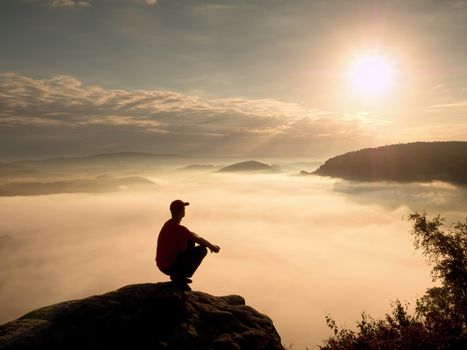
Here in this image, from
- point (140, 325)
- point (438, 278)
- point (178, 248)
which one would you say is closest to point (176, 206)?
point (178, 248)

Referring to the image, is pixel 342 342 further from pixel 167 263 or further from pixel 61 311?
pixel 61 311

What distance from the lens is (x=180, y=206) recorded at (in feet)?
38.5

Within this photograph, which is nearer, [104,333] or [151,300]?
[104,333]

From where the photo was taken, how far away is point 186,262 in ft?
39.3

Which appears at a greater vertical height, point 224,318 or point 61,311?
point 61,311

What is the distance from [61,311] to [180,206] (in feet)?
14.6

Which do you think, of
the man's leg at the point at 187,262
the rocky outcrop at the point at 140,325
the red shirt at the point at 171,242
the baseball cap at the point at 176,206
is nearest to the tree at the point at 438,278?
the rocky outcrop at the point at 140,325

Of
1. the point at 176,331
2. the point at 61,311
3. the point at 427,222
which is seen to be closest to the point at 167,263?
the point at 176,331

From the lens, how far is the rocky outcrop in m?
8.95

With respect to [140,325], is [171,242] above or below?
above

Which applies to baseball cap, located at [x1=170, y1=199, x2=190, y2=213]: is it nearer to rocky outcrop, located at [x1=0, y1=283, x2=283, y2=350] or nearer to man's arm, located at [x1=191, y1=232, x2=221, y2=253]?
man's arm, located at [x1=191, y1=232, x2=221, y2=253]

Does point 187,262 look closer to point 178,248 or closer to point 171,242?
point 178,248

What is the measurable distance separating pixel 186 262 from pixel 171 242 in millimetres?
879

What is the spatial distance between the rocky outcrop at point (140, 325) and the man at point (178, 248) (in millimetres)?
525
